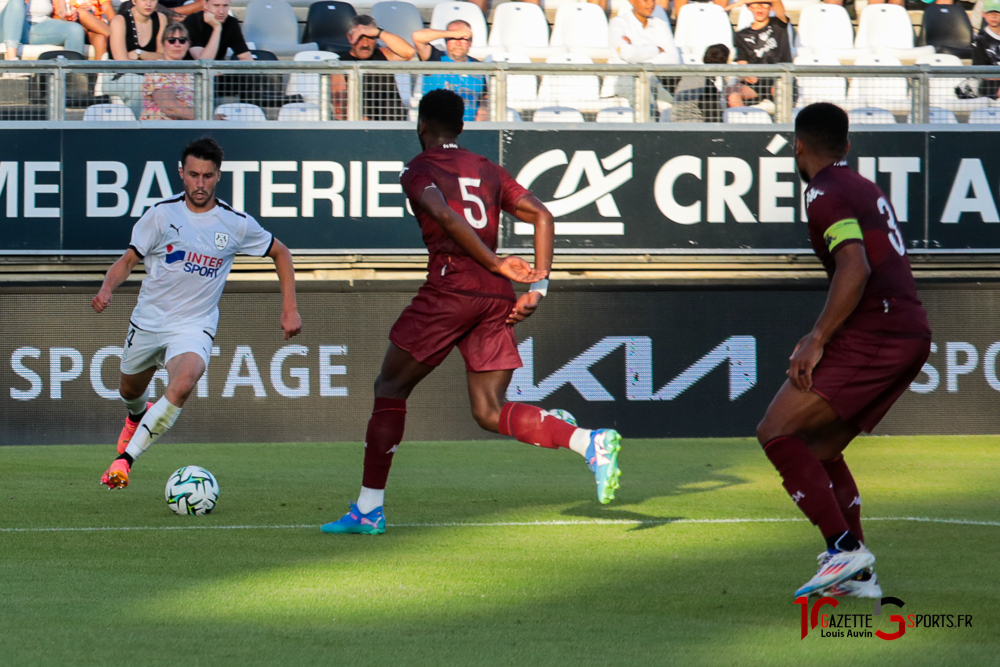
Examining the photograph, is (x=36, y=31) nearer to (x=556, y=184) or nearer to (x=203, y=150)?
(x=556, y=184)

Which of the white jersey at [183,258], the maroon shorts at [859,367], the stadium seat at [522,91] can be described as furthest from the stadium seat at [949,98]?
the maroon shorts at [859,367]

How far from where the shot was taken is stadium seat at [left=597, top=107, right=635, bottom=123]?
1155 centimetres

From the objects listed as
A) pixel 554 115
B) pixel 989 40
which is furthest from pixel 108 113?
pixel 989 40

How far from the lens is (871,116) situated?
11.5 m

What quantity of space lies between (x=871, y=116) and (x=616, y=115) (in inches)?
88.6

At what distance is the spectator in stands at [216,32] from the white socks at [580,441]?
796 centimetres

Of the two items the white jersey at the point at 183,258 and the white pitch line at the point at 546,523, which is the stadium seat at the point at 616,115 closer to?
the white jersey at the point at 183,258

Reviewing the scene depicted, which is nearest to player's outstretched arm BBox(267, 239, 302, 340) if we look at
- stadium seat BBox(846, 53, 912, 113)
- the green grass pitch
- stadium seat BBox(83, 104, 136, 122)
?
the green grass pitch

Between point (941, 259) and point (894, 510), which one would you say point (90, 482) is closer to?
point (894, 510)

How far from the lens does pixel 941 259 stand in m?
11.6

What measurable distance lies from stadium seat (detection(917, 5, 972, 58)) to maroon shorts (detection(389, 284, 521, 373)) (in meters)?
10.6

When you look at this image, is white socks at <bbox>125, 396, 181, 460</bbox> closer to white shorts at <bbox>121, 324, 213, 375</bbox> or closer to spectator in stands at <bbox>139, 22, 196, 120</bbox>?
white shorts at <bbox>121, 324, 213, 375</bbox>

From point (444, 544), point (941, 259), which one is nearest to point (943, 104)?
point (941, 259)

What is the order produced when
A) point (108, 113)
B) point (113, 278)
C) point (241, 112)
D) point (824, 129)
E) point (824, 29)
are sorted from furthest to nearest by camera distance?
point (824, 29)
point (241, 112)
point (108, 113)
point (113, 278)
point (824, 129)
